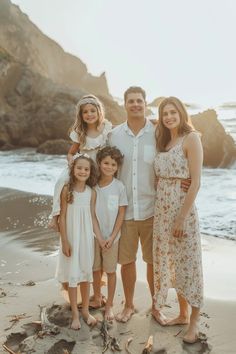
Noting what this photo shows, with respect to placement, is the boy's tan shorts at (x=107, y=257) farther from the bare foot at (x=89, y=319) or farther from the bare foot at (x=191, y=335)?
the bare foot at (x=191, y=335)

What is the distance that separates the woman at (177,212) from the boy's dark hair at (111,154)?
35 cm

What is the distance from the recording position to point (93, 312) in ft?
14.1

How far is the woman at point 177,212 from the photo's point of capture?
3768mm

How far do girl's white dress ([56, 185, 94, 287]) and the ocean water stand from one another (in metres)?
3.73

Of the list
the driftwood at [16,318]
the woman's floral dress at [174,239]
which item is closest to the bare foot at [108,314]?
the woman's floral dress at [174,239]

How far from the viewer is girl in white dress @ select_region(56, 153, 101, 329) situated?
13.0 ft

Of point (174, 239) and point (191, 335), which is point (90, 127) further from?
point (191, 335)

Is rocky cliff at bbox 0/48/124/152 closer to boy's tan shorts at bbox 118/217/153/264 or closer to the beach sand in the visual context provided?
the beach sand

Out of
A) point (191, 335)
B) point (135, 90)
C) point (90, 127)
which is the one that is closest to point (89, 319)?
point (191, 335)

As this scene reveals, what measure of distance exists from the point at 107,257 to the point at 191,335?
40.4 inches

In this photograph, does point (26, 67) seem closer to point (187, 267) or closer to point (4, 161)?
point (4, 161)

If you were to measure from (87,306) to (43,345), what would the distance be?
626 millimetres

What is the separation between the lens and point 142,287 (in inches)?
196

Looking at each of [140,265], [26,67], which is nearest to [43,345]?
[140,265]
